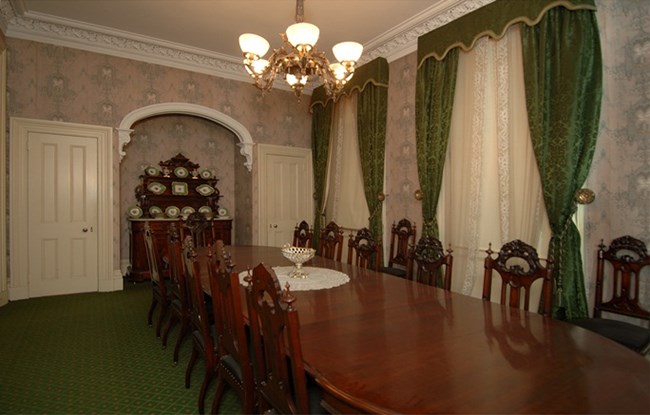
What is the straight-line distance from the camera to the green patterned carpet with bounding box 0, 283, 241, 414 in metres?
2.16

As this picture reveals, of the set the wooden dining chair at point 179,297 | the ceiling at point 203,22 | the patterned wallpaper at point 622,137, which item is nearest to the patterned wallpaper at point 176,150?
the ceiling at point 203,22

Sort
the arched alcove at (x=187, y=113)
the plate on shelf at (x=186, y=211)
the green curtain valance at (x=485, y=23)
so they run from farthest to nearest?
1. the plate on shelf at (x=186, y=211)
2. the arched alcove at (x=187, y=113)
3. the green curtain valance at (x=485, y=23)

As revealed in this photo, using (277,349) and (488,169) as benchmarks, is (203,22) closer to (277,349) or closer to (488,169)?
(488,169)

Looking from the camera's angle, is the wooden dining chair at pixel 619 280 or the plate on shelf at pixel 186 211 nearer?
the wooden dining chair at pixel 619 280

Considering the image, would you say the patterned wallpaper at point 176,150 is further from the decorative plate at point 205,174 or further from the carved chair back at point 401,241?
the carved chair back at point 401,241

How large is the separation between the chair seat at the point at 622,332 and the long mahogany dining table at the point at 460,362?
2.62 ft

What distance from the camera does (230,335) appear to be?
1731 mm

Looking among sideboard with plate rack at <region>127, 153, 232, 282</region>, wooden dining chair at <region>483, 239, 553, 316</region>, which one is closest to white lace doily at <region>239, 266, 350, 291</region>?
wooden dining chair at <region>483, 239, 553, 316</region>

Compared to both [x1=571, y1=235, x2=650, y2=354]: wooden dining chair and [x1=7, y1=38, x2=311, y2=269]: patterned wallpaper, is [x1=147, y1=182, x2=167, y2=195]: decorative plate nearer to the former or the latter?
[x1=7, y1=38, x2=311, y2=269]: patterned wallpaper

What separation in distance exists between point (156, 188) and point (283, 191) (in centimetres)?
200

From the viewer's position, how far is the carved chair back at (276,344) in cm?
111

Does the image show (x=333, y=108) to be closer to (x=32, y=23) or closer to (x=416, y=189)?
(x=416, y=189)

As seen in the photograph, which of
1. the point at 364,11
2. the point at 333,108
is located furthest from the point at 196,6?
the point at 333,108

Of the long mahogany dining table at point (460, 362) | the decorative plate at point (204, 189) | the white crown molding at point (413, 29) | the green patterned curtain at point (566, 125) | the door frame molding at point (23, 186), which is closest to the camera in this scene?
the long mahogany dining table at point (460, 362)
